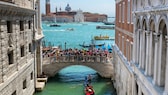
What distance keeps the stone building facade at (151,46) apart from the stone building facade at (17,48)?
25.7 feet

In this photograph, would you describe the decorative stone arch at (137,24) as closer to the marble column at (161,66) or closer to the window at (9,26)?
the marble column at (161,66)

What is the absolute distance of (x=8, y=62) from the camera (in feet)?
63.2

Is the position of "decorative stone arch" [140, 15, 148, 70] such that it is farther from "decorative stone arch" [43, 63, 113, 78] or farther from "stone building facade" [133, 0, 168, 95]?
"decorative stone arch" [43, 63, 113, 78]

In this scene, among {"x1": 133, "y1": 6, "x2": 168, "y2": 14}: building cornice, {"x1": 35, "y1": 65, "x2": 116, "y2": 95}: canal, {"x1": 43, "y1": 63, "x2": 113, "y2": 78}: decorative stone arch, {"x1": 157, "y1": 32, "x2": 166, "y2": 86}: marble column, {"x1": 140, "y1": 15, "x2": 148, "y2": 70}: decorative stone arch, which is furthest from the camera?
{"x1": 43, "y1": 63, "x2": 113, "y2": 78}: decorative stone arch

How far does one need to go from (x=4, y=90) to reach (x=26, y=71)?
7442 mm

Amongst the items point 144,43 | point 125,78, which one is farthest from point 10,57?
Result: point 144,43

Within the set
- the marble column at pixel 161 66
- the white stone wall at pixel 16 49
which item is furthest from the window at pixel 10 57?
the marble column at pixel 161 66

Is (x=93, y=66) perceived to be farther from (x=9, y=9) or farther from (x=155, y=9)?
(x=155, y=9)

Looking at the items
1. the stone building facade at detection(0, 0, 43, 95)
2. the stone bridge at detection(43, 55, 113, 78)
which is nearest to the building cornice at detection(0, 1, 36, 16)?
the stone building facade at detection(0, 0, 43, 95)

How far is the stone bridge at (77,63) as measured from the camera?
3581 cm

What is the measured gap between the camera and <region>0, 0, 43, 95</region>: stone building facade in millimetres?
17927

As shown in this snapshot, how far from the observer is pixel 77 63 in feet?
119

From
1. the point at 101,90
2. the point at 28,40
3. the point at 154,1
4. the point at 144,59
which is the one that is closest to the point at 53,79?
the point at 101,90

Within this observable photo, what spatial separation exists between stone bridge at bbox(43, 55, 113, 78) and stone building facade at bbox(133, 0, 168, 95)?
17.5m
